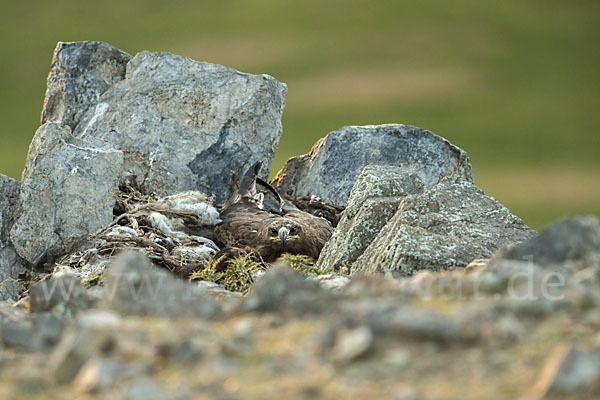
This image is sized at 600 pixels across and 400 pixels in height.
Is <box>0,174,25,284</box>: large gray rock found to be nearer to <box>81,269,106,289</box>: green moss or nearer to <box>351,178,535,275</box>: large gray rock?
<box>81,269,106,289</box>: green moss

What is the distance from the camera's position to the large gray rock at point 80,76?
13531 mm

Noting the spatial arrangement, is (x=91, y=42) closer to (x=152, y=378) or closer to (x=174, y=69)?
(x=174, y=69)

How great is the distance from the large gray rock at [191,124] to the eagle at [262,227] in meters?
0.88

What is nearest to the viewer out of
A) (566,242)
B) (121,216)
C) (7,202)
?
(566,242)

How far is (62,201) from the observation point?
32.3ft

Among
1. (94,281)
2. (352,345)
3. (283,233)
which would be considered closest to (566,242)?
(352,345)

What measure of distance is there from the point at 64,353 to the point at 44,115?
1184 cm

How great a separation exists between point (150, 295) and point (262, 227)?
603 cm

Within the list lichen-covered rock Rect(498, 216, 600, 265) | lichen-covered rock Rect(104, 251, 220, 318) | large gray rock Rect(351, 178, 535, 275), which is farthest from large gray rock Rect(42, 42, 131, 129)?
lichen-covered rock Rect(498, 216, 600, 265)

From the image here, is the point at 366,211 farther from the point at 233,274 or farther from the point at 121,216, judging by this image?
the point at 121,216

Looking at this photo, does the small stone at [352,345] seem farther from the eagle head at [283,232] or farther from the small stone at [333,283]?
the eagle head at [283,232]

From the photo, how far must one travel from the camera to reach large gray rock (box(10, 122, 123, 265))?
9797 millimetres

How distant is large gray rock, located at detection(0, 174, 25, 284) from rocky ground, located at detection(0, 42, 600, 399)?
2cm

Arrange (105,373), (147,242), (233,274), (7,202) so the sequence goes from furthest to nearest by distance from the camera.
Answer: (7,202) → (147,242) → (233,274) → (105,373)
